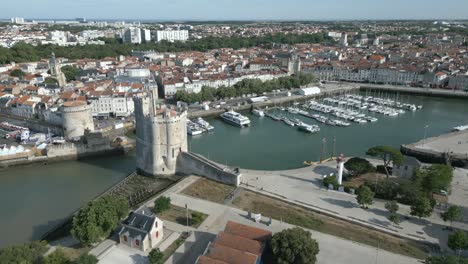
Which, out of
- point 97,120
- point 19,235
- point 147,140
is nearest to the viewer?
point 19,235

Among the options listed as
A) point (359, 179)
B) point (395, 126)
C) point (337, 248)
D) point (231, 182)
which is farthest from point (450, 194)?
point (395, 126)

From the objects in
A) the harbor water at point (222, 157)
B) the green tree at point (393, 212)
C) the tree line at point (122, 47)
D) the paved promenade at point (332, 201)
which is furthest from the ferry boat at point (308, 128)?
the tree line at point (122, 47)

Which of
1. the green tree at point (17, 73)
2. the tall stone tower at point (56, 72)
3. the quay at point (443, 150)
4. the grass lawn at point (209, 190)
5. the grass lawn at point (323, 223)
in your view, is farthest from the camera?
the green tree at point (17, 73)

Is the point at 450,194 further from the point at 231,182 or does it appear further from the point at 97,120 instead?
the point at 97,120

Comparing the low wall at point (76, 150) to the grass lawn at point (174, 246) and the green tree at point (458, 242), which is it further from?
the green tree at point (458, 242)

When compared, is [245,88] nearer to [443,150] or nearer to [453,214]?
[443,150]

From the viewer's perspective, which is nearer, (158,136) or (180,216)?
(180,216)

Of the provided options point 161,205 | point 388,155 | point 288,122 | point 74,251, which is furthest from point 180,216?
point 288,122
